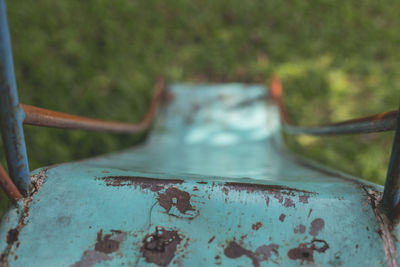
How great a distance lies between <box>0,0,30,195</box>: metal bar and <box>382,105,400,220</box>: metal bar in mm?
788

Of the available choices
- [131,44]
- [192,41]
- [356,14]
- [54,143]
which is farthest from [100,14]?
[356,14]

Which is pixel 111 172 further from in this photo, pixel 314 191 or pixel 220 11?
pixel 220 11

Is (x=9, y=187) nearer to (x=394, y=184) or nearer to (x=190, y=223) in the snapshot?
(x=190, y=223)

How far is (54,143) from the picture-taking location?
2.40 meters

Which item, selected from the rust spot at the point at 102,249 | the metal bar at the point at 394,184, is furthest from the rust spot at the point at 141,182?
the metal bar at the point at 394,184

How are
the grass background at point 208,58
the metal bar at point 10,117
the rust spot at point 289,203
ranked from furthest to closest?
the grass background at point 208,58
the rust spot at point 289,203
the metal bar at point 10,117

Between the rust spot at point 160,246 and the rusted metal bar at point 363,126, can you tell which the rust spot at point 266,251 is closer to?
the rust spot at point 160,246

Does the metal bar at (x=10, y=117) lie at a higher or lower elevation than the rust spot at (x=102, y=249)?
higher

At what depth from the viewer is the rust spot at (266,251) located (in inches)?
26.5

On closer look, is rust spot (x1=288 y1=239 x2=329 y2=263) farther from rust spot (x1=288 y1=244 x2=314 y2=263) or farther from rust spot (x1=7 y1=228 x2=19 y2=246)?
rust spot (x1=7 y1=228 x2=19 y2=246)

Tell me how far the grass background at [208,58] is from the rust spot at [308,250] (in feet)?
6.26

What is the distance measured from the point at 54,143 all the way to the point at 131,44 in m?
1.93

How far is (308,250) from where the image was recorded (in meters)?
0.68

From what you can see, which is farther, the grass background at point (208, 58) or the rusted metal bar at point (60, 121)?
the grass background at point (208, 58)
